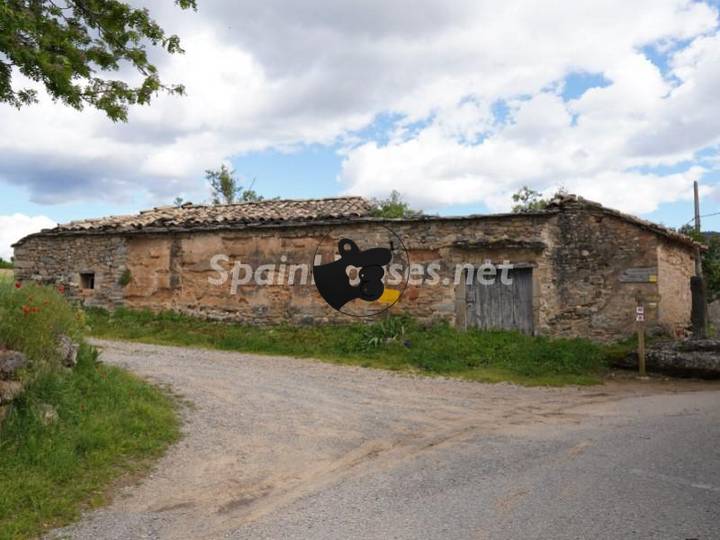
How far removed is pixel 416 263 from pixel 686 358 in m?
5.75

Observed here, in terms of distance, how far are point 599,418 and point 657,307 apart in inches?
229

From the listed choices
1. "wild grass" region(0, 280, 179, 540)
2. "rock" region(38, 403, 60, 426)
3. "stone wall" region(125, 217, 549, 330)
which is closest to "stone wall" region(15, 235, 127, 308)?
"stone wall" region(125, 217, 549, 330)

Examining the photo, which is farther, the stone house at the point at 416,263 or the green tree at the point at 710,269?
the green tree at the point at 710,269

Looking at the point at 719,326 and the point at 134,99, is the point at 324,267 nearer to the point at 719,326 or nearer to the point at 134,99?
the point at 134,99

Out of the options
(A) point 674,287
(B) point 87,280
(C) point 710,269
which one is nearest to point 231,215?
(B) point 87,280

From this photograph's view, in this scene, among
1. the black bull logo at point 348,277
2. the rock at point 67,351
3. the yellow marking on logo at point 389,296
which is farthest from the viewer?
the black bull logo at point 348,277

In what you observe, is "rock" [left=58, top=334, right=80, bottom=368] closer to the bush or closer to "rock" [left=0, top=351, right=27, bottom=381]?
the bush

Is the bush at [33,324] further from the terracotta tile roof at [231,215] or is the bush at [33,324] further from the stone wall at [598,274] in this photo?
the stone wall at [598,274]

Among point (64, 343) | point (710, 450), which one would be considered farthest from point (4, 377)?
point (710, 450)

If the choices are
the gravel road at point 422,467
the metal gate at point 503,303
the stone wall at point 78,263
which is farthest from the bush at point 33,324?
the stone wall at point 78,263

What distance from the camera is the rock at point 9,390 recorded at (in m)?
5.21

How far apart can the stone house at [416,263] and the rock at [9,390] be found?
910 centimetres

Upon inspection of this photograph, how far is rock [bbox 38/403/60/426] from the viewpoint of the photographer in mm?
5500

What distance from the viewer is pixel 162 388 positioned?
839 centimetres
